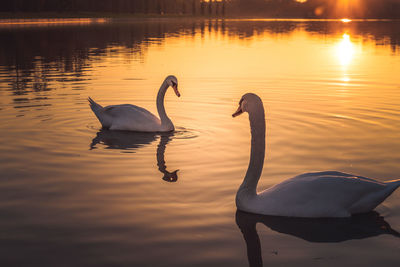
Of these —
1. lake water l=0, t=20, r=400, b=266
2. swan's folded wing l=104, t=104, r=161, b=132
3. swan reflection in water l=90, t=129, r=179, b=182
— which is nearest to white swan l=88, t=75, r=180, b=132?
swan's folded wing l=104, t=104, r=161, b=132

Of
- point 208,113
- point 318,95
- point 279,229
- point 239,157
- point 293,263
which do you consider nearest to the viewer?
point 293,263

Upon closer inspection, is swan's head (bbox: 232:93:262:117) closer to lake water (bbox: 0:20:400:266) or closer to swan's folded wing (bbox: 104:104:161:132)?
lake water (bbox: 0:20:400:266)

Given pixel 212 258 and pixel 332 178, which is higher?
pixel 332 178

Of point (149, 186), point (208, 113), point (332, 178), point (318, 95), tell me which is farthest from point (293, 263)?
point (318, 95)

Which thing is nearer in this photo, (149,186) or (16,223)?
(16,223)

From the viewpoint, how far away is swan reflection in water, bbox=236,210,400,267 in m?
6.24

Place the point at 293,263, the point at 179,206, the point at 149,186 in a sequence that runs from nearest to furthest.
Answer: the point at 293,263 → the point at 179,206 → the point at 149,186

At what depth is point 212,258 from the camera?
5.68 metres

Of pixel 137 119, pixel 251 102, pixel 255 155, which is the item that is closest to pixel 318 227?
pixel 255 155

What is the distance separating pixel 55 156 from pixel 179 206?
11.9 ft

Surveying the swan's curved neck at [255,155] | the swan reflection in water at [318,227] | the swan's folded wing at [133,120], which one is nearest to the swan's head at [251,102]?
the swan's curved neck at [255,155]

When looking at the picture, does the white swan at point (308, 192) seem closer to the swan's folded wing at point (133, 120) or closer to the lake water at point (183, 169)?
the lake water at point (183, 169)

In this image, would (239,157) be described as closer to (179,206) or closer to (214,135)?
(214,135)

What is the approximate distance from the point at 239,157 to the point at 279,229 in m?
3.42
